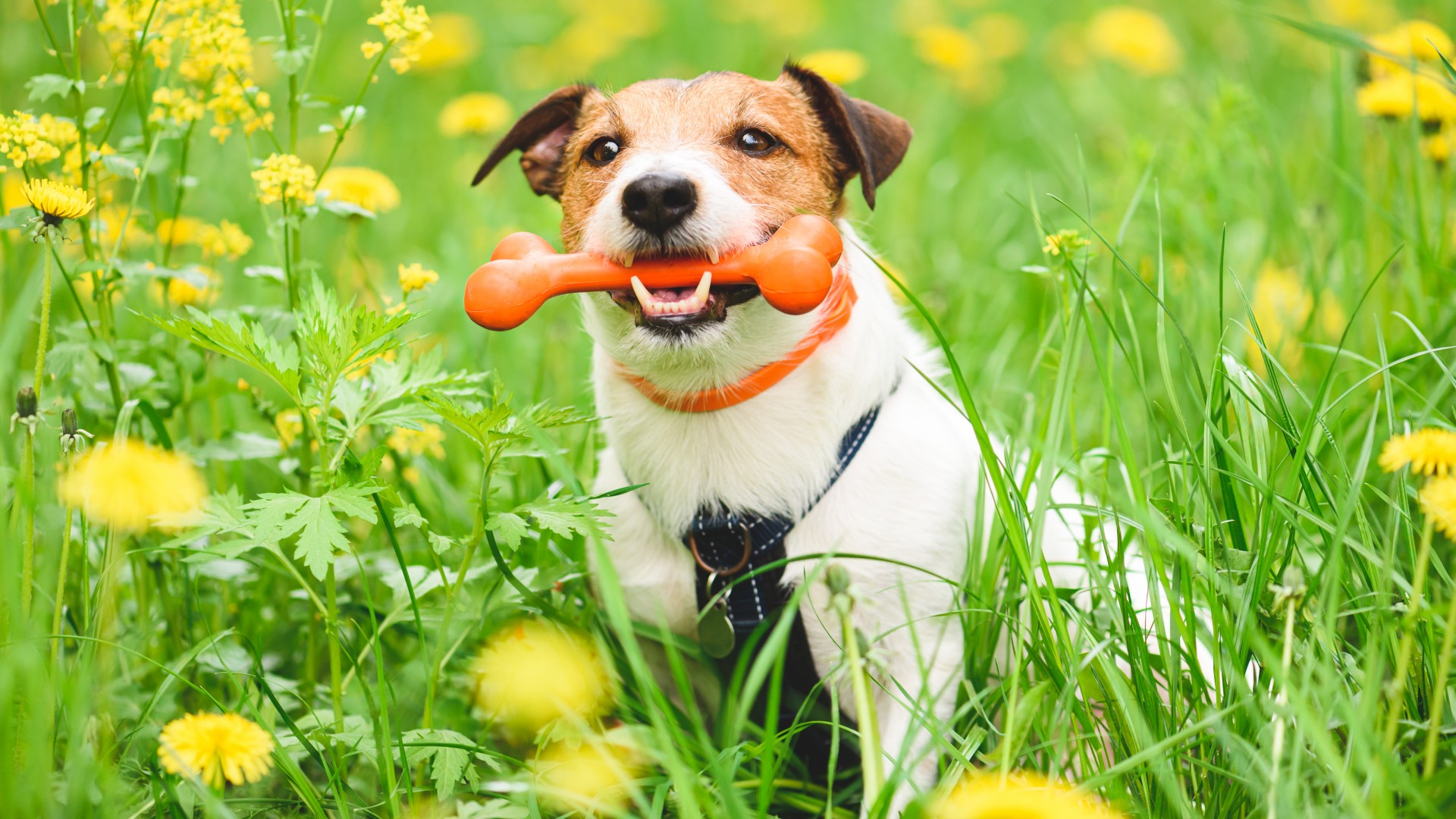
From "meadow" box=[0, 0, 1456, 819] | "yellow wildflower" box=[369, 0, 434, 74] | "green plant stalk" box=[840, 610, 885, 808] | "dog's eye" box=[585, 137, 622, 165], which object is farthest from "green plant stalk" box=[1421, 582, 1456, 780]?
"yellow wildflower" box=[369, 0, 434, 74]

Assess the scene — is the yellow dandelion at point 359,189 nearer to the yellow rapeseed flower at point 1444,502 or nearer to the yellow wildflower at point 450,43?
the yellow wildflower at point 450,43

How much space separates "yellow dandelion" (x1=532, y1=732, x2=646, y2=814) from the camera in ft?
6.74

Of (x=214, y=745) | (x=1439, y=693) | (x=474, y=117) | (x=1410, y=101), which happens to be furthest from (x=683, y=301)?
(x=1410, y=101)

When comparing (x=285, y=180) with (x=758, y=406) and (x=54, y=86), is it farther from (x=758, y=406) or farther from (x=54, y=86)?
(x=758, y=406)

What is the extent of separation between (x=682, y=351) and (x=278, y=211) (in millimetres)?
3282

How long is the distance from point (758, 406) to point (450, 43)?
410cm

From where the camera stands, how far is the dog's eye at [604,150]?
2.69m

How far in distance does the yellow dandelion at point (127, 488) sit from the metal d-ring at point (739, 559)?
3.22 ft

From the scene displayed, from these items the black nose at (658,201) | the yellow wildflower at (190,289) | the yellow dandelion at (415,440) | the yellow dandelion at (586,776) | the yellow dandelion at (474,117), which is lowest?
the yellow dandelion at (586,776)

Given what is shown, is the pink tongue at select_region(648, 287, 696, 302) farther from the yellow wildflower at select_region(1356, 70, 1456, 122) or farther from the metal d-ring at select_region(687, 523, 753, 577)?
the yellow wildflower at select_region(1356, 70, 1456, 122)

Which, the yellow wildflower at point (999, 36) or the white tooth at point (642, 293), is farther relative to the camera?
the yellow wildflower at point (999, 36)

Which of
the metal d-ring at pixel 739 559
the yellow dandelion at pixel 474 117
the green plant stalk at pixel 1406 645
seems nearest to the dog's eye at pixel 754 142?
the metal d-ring at pixel 739 559

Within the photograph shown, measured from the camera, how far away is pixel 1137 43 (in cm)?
570

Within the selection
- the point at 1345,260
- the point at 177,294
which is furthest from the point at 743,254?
the point at 1345,260
